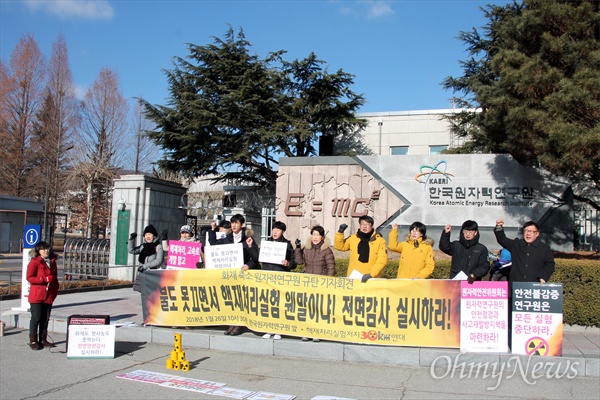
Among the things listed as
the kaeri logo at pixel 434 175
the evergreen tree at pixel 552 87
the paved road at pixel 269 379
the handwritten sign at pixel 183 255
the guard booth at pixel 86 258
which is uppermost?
the evergreen tree at pixel 552 87

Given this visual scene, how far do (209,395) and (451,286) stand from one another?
375 centimetres

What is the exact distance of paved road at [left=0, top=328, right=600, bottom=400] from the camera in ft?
20.0

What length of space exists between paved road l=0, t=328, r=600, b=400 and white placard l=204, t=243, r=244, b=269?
1.47 meters

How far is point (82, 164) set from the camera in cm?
3656

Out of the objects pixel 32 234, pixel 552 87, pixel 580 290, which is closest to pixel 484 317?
pixel 580 290

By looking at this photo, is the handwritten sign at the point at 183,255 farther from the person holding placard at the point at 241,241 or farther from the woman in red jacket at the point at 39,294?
the woman in red jacket at the point at 39,294

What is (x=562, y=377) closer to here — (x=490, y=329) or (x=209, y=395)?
(x=490, y=329)

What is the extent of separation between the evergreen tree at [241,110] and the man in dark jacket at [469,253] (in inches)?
791

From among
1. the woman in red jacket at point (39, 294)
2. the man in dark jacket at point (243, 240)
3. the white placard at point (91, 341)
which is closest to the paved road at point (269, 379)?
the white placard at point (91, 341)

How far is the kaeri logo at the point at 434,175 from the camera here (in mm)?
16359

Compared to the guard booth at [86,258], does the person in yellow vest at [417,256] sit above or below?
above

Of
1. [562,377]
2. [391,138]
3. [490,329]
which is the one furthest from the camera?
[391,138]

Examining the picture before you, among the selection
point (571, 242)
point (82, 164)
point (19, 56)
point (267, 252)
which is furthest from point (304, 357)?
point (19, 56)

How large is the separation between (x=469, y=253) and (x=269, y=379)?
3486 mm
